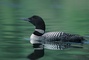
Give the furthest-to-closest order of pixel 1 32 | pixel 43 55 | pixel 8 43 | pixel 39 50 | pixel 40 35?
pixel 1 32 < pixel 40 35 < pixel 8 43 < pixel 39 50 < pixel 43 55

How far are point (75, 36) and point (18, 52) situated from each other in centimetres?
303

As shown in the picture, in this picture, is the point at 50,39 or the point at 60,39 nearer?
the point at 60,39

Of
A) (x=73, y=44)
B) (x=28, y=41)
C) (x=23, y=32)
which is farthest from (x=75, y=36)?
(x=23, y=32)

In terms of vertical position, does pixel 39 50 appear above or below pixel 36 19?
below

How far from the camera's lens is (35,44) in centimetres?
1454

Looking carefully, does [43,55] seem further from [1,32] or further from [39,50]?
[1,32]

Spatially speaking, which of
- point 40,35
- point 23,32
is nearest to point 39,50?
point 40,35

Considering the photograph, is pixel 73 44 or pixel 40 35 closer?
pixel 73 44

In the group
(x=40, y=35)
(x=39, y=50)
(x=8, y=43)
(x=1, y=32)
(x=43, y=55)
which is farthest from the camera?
(x=1, y=32)

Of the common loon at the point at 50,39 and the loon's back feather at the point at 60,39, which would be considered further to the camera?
the loon's back feather at the point at 60,39

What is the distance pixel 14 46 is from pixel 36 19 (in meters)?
2.64

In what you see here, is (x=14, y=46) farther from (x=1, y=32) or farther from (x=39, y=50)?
(x=1, y=32)

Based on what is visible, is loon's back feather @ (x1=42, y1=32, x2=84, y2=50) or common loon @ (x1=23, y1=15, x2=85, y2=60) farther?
loon's back feather @ (x1=42, y1=32, x2=84, y2=50)

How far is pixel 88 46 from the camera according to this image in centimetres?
1397
